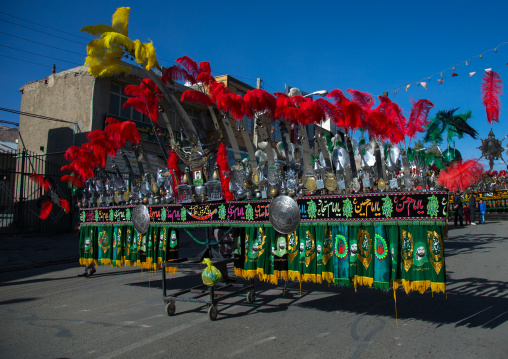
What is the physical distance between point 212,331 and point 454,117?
6.61 metres

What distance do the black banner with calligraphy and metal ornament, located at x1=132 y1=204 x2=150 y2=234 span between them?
0.08 m

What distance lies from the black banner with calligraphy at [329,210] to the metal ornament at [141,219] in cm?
8

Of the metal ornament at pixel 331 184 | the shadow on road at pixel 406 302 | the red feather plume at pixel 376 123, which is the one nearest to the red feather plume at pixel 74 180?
the shadow on road at pixel 406 302

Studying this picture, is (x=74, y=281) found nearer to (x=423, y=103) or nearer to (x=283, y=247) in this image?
(x=283, y=247)

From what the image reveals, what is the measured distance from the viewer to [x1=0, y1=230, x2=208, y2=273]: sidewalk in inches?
391

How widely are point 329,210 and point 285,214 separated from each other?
0.51 meters

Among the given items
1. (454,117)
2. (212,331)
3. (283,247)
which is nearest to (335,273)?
(283,247)

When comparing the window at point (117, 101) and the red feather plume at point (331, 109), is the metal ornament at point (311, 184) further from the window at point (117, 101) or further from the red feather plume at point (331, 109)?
the window at point (117, 101)

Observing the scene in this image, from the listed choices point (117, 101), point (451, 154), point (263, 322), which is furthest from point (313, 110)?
point (117, 101)

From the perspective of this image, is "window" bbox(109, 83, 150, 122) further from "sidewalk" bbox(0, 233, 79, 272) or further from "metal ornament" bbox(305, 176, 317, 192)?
"metal ornament" bbox(305, 176, 317, 192)

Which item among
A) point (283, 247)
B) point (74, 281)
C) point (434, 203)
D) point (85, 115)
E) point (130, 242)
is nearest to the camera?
point (434, 203)

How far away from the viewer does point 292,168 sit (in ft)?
16.8

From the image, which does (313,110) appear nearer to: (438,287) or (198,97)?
(198,97)

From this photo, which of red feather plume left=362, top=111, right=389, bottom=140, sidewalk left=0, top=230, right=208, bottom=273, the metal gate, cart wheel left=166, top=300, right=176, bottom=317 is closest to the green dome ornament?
red feather plume left=362, top=111, right=389, bottom=140
